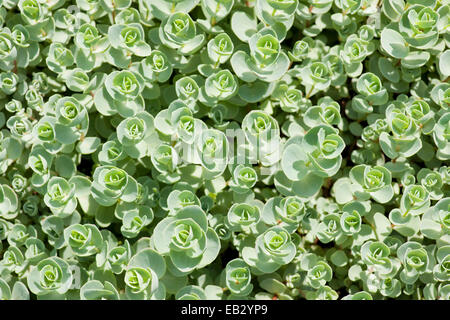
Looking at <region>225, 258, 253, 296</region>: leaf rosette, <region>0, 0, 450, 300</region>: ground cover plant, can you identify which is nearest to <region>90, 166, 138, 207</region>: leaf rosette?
<region>0, 0, 450, 300</region>: ground cover plant

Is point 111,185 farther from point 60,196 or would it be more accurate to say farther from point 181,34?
point 181,34

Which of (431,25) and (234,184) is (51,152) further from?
(431,25)

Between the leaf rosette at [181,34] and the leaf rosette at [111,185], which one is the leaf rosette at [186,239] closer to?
the leaf rosette at [111,185]

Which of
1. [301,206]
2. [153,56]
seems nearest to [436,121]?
[301,206]

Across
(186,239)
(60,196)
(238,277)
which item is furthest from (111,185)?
(238,277)

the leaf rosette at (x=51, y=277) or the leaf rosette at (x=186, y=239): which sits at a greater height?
the leaf rosette at (x=186, y=239)

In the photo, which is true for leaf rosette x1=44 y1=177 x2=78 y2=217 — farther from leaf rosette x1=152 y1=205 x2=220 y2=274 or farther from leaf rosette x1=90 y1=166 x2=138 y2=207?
leaf rosette x1=152 y1=205 x2=220 y2=274

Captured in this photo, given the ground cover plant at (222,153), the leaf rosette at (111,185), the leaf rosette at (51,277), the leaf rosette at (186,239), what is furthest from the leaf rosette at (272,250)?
the leaf rosette at (51,277)

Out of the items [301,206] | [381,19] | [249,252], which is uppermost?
[381,19]
